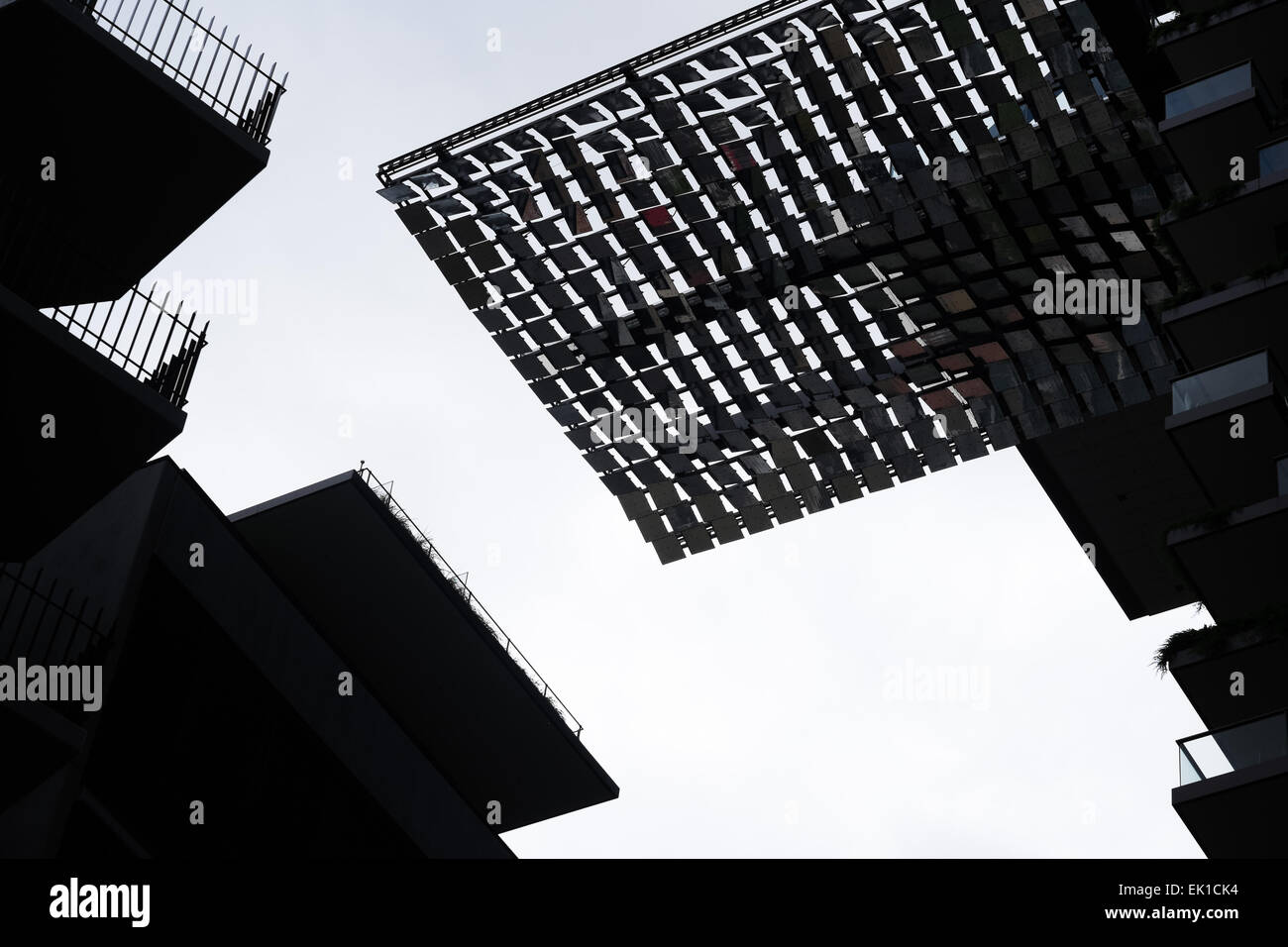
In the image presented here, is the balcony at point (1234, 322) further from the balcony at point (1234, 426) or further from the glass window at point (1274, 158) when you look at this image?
the glass window at point (1274, 158)

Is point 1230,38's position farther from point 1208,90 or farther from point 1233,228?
point 1233,228

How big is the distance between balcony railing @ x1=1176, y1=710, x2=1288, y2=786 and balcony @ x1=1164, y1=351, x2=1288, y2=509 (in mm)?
3136

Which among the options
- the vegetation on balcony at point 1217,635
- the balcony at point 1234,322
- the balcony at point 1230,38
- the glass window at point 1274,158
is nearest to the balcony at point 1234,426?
the balcony at point 1234,322

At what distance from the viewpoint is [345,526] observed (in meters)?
25.3

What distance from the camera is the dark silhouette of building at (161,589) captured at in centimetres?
1664

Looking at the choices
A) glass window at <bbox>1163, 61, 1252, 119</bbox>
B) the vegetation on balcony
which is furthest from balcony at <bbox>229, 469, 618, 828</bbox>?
glass window at <bbox>1163, 61, 1252, 119</bbox>

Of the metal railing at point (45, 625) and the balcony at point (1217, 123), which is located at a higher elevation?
the balcony at point (1217, 123)

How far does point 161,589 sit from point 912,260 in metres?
15.9

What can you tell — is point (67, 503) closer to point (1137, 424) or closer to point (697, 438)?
point (697, 438)

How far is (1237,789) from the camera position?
58.4 ft

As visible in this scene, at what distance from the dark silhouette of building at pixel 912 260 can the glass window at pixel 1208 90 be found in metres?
0.05

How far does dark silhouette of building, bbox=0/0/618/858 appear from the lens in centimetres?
1664

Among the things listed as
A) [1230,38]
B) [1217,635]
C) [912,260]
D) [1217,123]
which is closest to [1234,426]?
Result: [1217,635]
